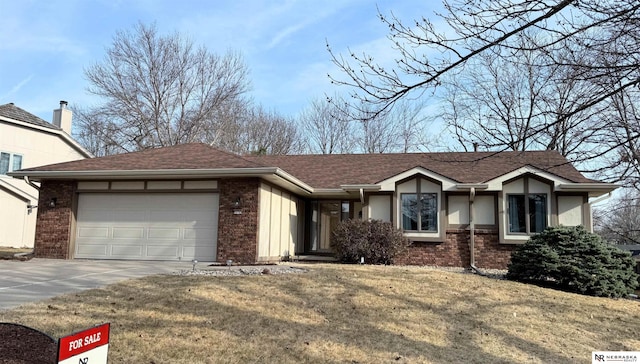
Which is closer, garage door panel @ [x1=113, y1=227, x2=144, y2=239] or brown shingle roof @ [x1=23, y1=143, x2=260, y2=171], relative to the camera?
brown shingle roof @ [x1=23, y1=143, x2=260, y2=171]

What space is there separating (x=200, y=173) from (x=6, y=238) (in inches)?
553

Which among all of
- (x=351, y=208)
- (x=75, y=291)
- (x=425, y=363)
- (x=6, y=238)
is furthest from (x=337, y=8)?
(x=6, y=238)

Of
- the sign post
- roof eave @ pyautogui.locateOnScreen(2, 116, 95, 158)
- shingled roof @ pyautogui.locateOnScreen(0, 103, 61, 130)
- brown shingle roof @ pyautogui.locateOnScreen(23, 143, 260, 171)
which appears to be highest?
shingled roof @ pyautogui.locateOnScreen(0, 103, 61, 130)

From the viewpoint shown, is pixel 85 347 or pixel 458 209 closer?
pixel 85 347

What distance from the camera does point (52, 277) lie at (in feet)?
31.1

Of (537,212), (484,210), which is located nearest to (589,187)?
(537,212)

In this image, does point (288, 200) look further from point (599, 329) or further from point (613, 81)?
point (613, 81)

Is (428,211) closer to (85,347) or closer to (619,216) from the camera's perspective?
(619,216)

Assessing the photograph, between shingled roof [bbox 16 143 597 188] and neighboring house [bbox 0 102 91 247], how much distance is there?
27.6 feet

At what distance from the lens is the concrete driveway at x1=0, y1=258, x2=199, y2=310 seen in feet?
24.6

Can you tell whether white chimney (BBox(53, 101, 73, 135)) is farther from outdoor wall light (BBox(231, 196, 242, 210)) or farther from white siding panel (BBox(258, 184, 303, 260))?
outdoor wall light (BBox(231, 196, 242, 210))

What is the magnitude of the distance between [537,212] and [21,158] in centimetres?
2320

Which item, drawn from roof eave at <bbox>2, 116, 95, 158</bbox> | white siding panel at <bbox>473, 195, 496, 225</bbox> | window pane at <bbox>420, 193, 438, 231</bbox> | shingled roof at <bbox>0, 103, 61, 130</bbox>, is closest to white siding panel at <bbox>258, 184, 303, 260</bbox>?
window pane at <bbox>420, 193, 438, 231</bbox>

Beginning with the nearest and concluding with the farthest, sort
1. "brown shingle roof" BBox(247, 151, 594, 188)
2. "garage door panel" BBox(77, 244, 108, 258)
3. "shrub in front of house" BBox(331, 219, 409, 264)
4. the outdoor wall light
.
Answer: the outdoor wall light < "shrub in front of house" BBox(331, 219, 409, 264) < "garage door panel" BBox(77, 244, 108, 258) < "brown shingle roof" BBox(247, 151, 594, 188)
